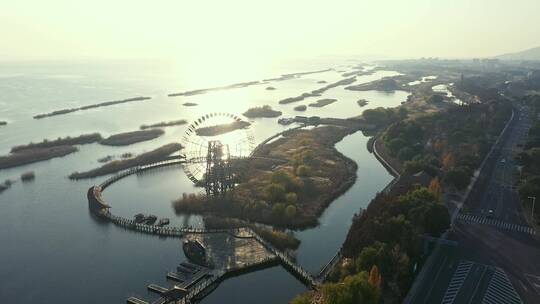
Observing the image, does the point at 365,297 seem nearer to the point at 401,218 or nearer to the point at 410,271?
the point at 410,271

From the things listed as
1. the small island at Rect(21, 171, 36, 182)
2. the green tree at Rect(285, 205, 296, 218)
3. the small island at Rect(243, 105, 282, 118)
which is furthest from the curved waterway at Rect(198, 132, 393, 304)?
the small island at Rect(243, 105, 282, 118)

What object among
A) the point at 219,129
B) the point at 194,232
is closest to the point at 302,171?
the point at 194,232

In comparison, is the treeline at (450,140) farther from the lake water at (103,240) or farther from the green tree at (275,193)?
the green tree at (275,193)

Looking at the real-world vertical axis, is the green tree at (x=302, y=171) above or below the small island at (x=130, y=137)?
below

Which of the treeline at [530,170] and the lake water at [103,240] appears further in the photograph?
the treeline at [530,170]

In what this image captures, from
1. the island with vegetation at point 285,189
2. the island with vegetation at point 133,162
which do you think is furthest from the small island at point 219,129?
the island with vegetation at point 285,189

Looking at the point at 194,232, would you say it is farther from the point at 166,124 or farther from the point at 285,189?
the point at 166,124

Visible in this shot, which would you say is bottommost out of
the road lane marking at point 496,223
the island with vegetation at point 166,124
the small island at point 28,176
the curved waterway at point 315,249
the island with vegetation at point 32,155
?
the curved waterway at point 315,249
